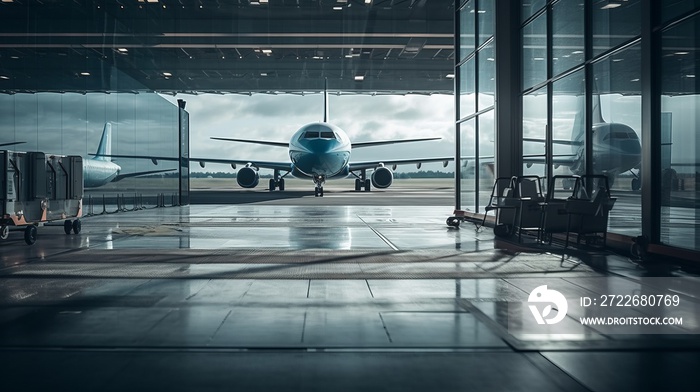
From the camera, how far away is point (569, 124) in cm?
1195

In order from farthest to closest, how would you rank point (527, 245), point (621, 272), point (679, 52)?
1. point (527, 245)
2. point (679, 52)
3. point (621, 272)

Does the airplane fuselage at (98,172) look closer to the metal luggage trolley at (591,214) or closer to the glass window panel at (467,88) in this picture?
the glass window panel at (467,88)

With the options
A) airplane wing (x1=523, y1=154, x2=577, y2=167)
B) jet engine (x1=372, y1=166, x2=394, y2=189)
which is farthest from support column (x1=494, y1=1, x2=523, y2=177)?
jet engine (x1=372, y1=166, x2=394, y2=189)

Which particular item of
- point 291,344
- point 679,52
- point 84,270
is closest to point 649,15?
point 679,52

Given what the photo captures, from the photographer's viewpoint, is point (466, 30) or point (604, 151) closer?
point (604, 151)

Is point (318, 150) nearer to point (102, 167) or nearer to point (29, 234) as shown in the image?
point (102, 167)

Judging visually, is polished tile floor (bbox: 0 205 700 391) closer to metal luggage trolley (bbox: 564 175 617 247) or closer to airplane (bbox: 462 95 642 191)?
metal luggage trolley (bbox: 564 175 617 247)

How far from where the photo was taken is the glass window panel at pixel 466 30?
16828 mm

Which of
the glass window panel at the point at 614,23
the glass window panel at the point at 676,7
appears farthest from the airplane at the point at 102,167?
the glass window panel at the point at 676,7

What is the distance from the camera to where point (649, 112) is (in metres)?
8.74

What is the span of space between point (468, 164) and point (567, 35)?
18.7ft

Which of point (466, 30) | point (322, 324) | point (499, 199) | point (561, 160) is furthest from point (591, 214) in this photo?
point (466, 30)

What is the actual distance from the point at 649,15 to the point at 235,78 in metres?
32.0

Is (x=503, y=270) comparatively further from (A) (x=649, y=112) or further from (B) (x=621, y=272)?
(A) (x=649, y=112)
